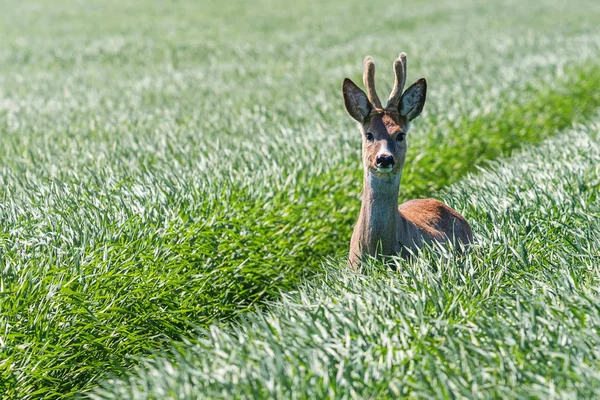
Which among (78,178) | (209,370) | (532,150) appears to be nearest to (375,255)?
(209,370)

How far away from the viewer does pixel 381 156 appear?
171 inches

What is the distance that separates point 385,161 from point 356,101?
15.9 inches

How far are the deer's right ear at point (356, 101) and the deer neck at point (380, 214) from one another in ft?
1.03

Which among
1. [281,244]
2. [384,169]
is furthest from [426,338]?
[281,244]

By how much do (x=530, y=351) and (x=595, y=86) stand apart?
29.4 ft

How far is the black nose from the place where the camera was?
14.2 feet

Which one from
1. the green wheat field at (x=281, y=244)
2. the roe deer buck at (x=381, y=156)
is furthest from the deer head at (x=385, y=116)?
the green wheat field at (x=281, y=244)

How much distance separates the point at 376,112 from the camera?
457 centimetres

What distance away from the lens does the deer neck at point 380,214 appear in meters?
4.52

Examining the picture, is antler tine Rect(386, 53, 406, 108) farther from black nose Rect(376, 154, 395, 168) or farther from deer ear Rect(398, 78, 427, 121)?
black nose Rect(376, 154, 395, 168)

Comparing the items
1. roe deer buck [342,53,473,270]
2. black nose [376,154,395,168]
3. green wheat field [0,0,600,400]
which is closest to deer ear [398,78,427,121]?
roe deer buck [342,53,473,270]

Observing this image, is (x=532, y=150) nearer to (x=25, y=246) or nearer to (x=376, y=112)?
(x=376, y=112)

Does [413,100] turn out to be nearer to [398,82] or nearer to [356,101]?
[398,82]

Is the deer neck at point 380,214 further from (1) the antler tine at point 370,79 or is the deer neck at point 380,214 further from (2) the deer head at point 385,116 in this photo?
(1) the antler tine at point 370,79
